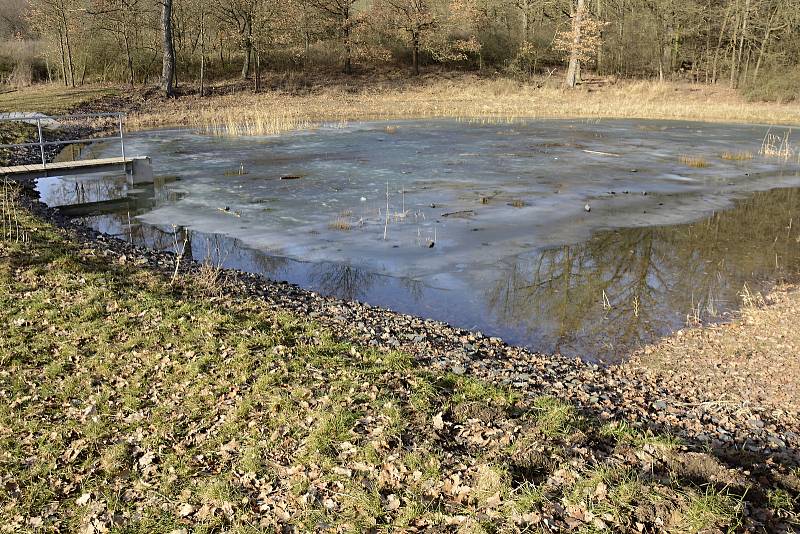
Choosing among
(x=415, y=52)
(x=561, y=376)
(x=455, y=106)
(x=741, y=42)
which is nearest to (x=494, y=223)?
(x=561, y=376)

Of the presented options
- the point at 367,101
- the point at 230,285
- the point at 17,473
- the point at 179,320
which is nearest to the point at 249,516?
the point at 17,473

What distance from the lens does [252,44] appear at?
3997 cm

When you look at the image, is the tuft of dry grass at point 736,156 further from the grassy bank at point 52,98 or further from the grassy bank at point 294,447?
A: the grassy bank at point 52,98

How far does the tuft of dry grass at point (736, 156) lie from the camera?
21.4 meters

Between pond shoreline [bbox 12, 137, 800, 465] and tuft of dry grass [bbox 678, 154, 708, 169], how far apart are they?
15.1 metres

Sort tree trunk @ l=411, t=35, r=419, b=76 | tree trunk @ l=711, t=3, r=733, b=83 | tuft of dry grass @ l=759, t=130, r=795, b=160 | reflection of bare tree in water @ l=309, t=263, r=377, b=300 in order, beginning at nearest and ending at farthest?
reflection of bare tree in water @ l=309, t=263, r=377, b=300 → tuft of dry grass @ l=759, t=130, r=795, b=160 → tree trunk @ l=711, t=3, r=733, b=83 → tree trunk @ l=411, t=35, r=419, b=76

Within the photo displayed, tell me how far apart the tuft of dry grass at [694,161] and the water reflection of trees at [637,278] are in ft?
20.2

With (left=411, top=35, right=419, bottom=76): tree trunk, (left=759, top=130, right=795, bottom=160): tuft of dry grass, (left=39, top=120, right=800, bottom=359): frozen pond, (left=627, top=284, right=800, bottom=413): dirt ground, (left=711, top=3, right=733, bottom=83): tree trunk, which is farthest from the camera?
(left=411, top=35, right=419, bottom=76): tree trunk

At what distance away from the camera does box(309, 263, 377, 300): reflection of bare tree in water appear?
9875 mm

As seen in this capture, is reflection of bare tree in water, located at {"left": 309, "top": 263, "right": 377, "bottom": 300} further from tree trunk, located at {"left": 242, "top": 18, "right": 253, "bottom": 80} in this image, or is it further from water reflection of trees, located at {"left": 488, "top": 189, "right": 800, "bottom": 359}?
tree trunk, located at {"left": 242, "top": 18, "right": 253, "bottom": 80}

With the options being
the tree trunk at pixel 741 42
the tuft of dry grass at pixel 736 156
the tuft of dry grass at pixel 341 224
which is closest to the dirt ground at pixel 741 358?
the tuft of dry grass at pixel 341 224

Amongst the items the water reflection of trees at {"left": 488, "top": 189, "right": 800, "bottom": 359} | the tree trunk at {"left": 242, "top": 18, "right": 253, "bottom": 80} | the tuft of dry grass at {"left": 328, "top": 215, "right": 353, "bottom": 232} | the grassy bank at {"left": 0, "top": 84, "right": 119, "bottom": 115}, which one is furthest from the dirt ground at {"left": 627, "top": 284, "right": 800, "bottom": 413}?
the tree trunk at {"left": 242, "top": 18, "right": 253, "bottom": 80}

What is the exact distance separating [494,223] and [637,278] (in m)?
3.57

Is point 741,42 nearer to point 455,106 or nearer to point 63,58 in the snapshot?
point 455,106
